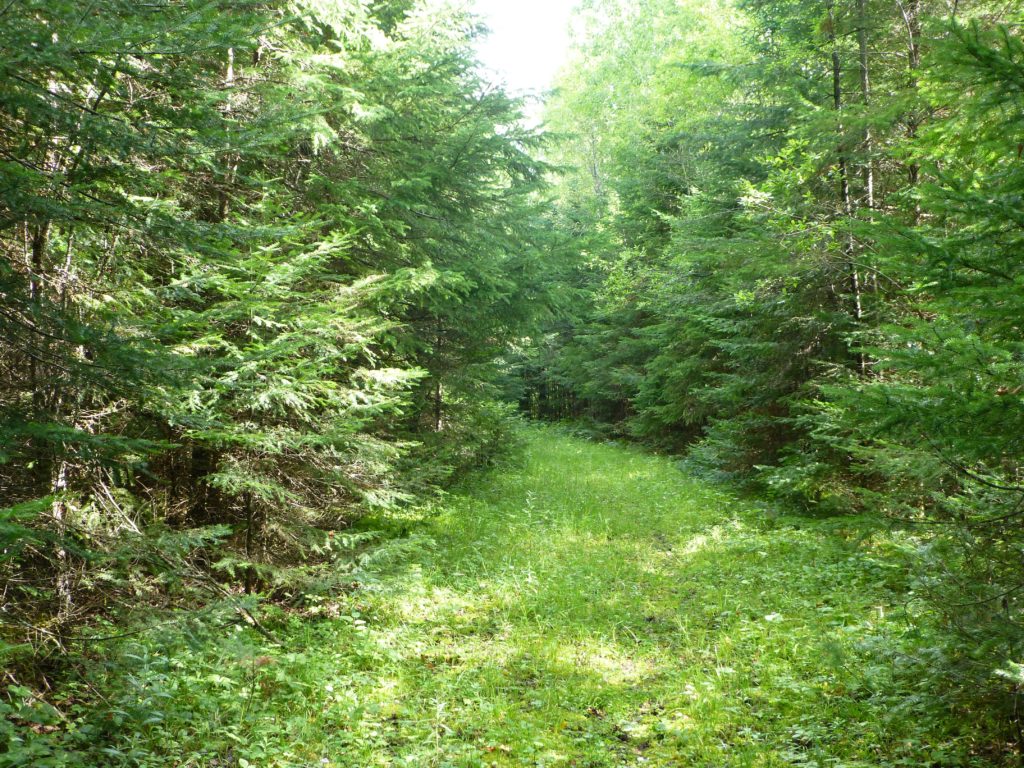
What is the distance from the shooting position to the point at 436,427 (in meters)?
11.6

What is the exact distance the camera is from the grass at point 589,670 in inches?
165

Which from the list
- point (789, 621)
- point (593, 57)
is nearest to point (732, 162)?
point (789, 621)

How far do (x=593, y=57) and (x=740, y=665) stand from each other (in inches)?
1462

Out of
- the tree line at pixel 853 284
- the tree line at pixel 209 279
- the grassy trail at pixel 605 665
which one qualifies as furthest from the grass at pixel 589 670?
the tree line at pixel 209 279

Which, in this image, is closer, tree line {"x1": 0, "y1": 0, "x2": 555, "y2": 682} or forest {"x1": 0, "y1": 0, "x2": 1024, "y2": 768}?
forest {"x1": 0, "y1": 0, "x2": 1024, "y2": 768}

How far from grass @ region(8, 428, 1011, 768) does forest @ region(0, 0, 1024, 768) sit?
0.14 ft

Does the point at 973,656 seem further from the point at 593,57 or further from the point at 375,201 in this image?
the point at 593,57

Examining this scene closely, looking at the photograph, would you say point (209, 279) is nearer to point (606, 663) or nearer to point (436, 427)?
point (606, 663)

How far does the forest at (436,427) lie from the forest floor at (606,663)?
0.04 meters

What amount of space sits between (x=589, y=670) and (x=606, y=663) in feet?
0.70

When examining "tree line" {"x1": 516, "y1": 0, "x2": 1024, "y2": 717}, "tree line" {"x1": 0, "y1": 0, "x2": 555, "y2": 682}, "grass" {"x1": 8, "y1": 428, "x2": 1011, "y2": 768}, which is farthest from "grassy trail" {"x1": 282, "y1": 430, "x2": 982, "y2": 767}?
"tree line" {"x1": 0, "y1": 0, "x2": 555, "y2": 682}

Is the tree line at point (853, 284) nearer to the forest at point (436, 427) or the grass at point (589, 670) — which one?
the forest at point (436, 427)

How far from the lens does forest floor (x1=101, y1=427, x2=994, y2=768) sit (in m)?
4.22

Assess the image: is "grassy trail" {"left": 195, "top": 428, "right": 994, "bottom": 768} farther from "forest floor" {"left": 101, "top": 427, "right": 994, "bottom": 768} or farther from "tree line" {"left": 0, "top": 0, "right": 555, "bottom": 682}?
"tree line" {"left": 0, "top": 0, "right": 555, "bottom": 682}
